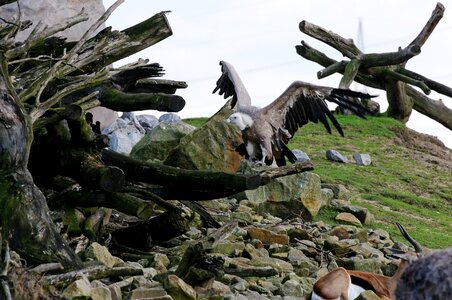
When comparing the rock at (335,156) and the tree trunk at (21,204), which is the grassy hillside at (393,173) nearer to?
the rock at (335,156)

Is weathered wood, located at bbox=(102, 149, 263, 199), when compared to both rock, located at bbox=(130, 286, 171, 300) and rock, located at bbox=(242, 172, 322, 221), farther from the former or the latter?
rock, located at bbox=(242, 172, 322, 221)

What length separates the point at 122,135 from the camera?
584 inches

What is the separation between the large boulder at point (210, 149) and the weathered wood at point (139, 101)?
3.62 meters

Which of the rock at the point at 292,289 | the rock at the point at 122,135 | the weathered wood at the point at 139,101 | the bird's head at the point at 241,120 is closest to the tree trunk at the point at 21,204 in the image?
the weathered wood at the point at 139,101

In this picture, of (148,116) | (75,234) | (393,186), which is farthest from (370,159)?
(75,234)

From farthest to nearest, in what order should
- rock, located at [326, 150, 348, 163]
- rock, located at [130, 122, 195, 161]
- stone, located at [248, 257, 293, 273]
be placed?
rock, located at [326, 150, 348, 163]
rock, located at [130, 122, 195, 161]
stone, located at [248, 257, 293, 273]

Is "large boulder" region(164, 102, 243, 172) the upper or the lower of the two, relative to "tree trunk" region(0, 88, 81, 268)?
lower

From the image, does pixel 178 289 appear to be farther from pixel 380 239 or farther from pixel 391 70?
pixel 391 70

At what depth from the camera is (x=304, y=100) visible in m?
11.5

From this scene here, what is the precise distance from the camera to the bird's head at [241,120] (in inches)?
463

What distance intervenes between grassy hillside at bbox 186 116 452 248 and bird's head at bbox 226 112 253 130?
2082 mm

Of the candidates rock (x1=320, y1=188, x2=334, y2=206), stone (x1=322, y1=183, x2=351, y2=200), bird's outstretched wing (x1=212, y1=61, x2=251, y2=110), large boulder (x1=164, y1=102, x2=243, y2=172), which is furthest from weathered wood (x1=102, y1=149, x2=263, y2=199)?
stone (x1=322, y1=183, x2=351, y2=200)

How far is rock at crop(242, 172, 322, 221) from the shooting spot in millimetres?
12312

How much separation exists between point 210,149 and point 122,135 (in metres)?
2.85
